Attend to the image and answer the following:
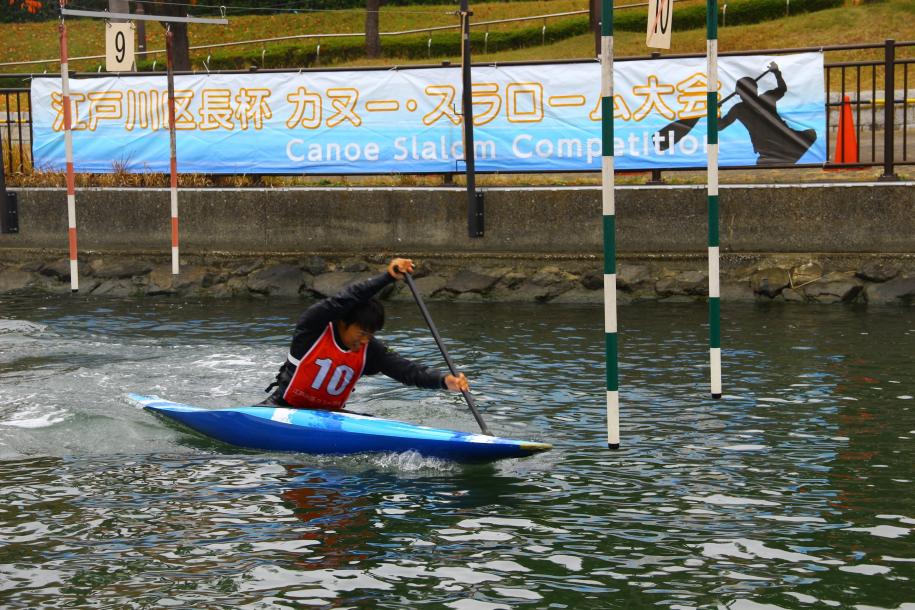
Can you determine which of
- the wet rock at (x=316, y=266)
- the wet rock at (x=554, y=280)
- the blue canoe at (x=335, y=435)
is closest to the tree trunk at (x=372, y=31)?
the wet rock at (x=316, y=266)

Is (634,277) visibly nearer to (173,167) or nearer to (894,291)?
(894,291)

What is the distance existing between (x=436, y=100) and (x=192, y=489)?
995 cm

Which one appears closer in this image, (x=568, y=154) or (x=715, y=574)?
(x=715, y=574)

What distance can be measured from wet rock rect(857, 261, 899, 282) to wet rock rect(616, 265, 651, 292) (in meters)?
2.60

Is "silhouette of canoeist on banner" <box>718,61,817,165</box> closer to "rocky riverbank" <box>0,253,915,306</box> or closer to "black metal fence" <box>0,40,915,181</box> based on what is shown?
"black metal fence" <box>0,40,915,181</box>

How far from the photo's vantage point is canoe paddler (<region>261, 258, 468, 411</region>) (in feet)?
27.8

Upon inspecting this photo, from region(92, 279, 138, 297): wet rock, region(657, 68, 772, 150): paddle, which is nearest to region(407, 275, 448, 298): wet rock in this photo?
region(657, 68, 772, 150): paddle

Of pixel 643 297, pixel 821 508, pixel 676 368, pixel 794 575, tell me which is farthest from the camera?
pixel 643 297

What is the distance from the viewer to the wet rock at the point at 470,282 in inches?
648

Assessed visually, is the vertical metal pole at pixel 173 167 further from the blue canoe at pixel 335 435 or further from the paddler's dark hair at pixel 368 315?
the paddler's dark hair at pixel 368 315

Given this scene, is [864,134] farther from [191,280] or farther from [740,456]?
[740,456]

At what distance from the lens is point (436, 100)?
1700 centimetres

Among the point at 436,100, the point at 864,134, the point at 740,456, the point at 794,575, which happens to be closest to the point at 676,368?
the point at 740,456

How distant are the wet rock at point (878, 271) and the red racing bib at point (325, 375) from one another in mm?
8227
